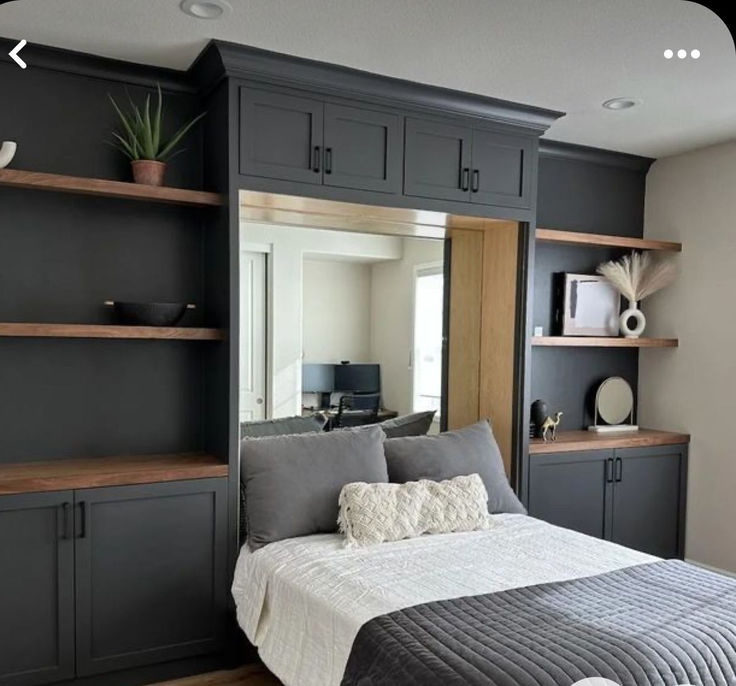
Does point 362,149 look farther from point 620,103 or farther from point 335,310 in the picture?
point 620,103

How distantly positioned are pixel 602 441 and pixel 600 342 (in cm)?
57

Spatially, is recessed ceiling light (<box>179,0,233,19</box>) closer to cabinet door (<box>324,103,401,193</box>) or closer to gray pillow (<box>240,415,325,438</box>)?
cabinet door (<box>324,103,401,193</box>)

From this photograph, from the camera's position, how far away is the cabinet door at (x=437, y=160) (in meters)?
3.20

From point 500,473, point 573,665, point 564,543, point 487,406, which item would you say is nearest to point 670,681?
point 573,665

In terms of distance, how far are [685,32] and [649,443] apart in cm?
238

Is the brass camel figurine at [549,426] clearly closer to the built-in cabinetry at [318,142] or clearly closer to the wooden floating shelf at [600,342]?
the wooden floating shelf at [600,342]

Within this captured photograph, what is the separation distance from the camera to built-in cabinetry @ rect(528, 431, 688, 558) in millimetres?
3723

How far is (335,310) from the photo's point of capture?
11.3ft

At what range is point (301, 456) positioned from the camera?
115 inches

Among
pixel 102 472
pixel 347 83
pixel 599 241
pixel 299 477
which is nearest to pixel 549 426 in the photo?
pixel 599 241

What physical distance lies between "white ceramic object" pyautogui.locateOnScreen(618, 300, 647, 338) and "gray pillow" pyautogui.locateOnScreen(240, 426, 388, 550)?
1.95 m

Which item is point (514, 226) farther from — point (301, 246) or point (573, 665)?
point (573, 665)

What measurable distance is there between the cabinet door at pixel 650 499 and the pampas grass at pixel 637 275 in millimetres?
940

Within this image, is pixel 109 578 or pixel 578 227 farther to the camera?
pixel 578 227
